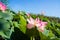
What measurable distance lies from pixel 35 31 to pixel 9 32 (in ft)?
0.49

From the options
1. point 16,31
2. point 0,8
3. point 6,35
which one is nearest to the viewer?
point 6,35

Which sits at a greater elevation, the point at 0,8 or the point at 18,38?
the point at 0,8

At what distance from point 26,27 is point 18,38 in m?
0.09

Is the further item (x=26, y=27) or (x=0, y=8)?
(x=0, y=8)

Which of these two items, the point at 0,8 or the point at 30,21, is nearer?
the point at 30,21

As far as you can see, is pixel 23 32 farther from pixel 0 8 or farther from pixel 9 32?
pixel 0 8

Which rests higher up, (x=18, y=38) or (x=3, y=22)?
(x=3, y=22)

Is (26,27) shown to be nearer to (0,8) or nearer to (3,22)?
(3,22)

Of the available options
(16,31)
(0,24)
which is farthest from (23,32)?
(0,24)

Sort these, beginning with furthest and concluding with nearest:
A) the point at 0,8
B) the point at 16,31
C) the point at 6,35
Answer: the point at 0,8, the point at 16,31, the point at 6,35

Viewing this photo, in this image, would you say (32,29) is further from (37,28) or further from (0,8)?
(0,8)

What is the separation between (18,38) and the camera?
1.33 metres

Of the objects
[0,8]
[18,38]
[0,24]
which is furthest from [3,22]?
[0,8]

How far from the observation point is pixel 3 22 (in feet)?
4.28
